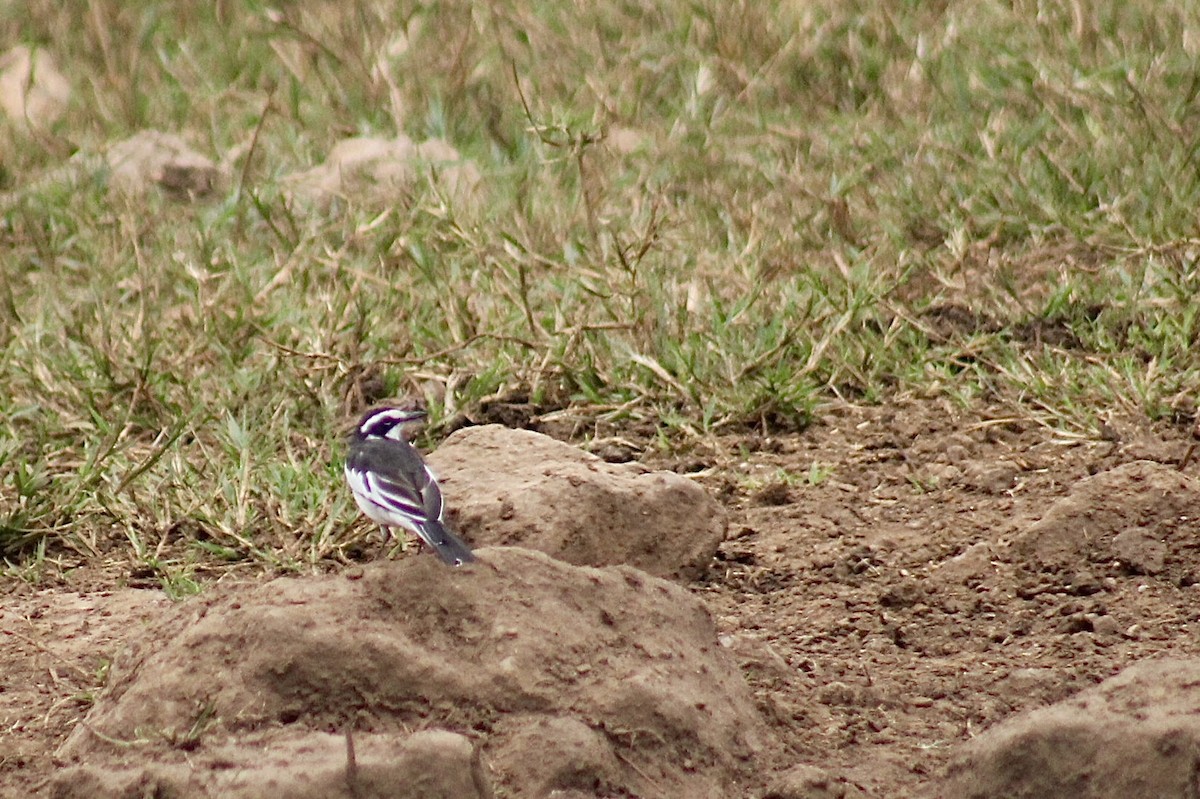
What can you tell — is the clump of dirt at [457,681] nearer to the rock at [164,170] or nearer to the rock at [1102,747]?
the rock at [1102,747]

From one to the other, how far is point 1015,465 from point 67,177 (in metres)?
4.17

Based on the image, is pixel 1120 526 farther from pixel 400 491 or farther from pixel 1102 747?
pixel 400 491

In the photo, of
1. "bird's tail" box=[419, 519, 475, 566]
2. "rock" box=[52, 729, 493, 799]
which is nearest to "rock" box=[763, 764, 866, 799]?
"rock" box=[52, 729, 493, 799]

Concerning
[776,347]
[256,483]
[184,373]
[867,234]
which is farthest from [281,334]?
[867,234]

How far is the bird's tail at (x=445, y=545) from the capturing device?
348 cm

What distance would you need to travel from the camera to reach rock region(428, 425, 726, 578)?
414 centimetres

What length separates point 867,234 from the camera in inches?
254

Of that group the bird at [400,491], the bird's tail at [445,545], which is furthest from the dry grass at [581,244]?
the bird's tail at [445,545]

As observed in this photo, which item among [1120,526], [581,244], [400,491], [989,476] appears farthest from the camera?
[581,244]

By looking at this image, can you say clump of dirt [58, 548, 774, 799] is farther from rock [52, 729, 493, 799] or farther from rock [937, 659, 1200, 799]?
rock [937, 659, 1200, 799]

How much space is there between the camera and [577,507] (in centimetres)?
417

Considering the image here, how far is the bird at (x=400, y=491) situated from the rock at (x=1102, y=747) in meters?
1.05

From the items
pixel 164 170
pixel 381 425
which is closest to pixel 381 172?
pixel 164 170

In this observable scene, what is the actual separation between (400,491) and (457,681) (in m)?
0.50
